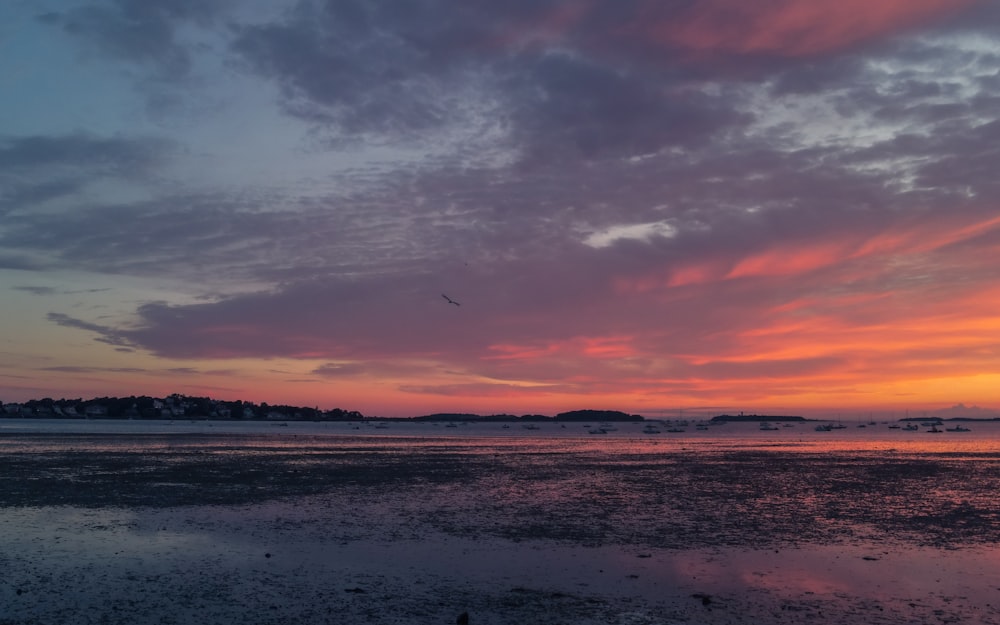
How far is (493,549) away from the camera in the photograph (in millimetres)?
22281

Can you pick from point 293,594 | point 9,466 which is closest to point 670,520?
point 293,594

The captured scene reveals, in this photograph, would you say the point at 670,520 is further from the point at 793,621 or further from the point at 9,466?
the point at 9,466

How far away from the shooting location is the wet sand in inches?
628

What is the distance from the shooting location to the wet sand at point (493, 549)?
16.0 metres

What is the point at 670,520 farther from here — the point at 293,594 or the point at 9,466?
the point at 9,466

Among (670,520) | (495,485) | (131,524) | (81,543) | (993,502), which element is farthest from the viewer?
(495,485)

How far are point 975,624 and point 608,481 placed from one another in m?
27.8

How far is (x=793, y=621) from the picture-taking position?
15.1m

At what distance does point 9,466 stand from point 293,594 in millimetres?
39805

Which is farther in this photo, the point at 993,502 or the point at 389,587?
the point at 993,502

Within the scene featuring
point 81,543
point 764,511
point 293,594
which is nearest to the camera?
point 293,594

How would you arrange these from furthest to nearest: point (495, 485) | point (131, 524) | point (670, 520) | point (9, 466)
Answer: point (9, 466), point (495, 485), point (670, 520), point (131, 524)

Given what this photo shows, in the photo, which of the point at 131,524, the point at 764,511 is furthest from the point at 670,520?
the point at 131,524

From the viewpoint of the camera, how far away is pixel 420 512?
29.5m
